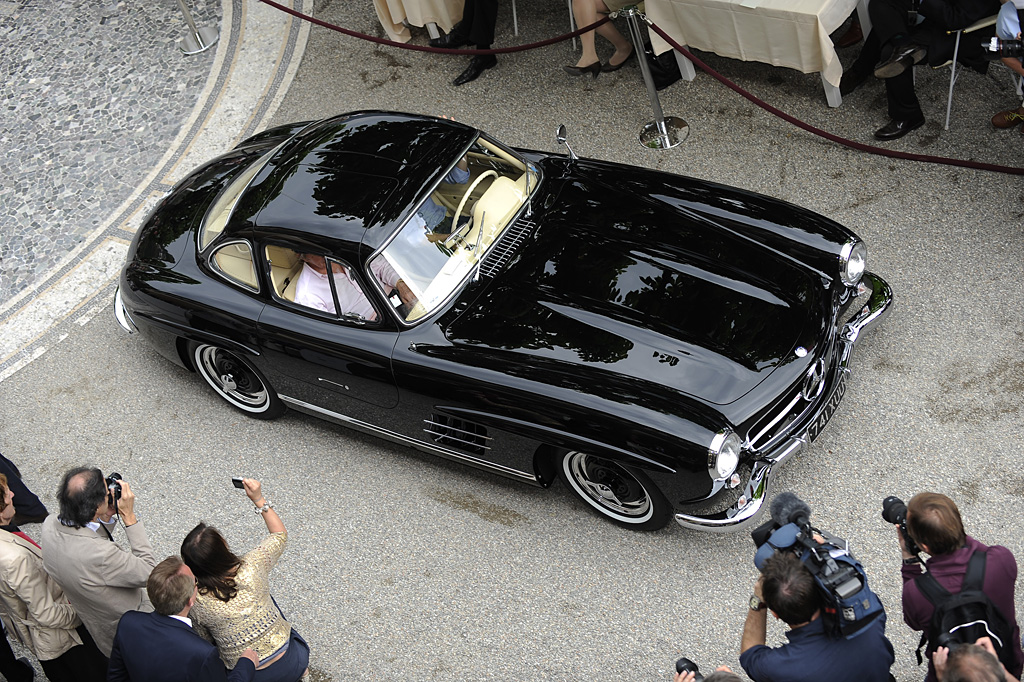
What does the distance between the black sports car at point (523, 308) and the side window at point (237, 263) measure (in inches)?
0.6

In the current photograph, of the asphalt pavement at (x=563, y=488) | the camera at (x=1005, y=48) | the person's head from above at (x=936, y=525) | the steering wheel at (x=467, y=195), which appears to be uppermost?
the steering wheel at (x=467, y=195)

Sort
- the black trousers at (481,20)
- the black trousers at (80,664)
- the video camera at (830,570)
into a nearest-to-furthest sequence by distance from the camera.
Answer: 1. the video camera at (830,570)
2. the black trousers at (80,664)
3. the black trousers at (481,20)

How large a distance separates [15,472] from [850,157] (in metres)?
6.01

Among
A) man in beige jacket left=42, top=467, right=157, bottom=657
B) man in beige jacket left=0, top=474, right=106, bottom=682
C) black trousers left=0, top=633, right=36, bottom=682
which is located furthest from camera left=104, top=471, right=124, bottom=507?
black trousers left=0, top=633, right=36, bottom=682

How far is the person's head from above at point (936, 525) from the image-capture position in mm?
3549

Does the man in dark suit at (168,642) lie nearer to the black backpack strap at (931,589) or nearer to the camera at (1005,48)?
the black backpack strap at (931,589)

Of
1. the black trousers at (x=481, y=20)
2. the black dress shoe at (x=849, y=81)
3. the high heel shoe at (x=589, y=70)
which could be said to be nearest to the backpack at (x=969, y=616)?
the black dress shoe at (x=849, y=81)

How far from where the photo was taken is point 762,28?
7.16 meters

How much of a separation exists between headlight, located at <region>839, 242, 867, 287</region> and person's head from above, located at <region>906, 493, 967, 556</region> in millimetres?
2069

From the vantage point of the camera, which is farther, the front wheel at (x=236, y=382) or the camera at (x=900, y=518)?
the front wheel at (x=236, y=382)

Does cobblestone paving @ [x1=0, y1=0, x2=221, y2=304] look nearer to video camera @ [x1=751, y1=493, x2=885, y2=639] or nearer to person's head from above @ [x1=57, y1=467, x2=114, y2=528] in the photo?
person's head from above @ [x1=57, y1=467, x2=114, y2=528]

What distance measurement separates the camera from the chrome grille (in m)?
5.62

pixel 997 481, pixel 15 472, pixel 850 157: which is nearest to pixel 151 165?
pixel 15 472

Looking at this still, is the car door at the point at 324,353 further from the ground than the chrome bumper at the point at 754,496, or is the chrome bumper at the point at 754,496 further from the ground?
the car door at the point at 324,353
